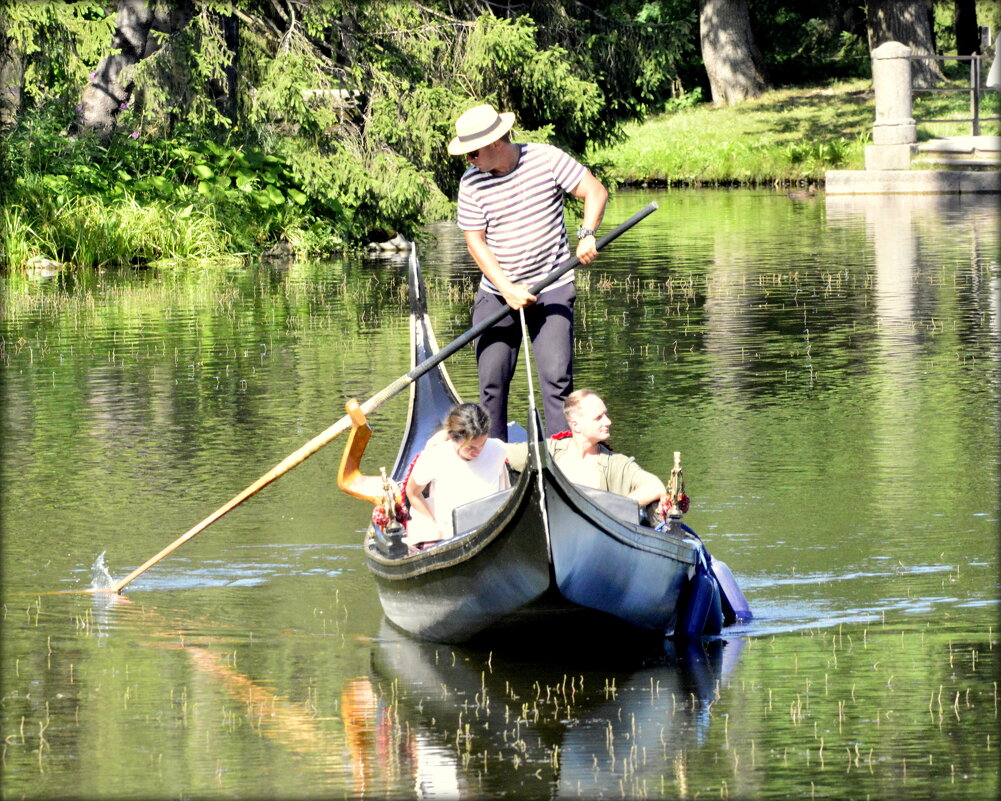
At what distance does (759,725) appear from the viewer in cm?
641

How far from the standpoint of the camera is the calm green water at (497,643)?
6.12 m

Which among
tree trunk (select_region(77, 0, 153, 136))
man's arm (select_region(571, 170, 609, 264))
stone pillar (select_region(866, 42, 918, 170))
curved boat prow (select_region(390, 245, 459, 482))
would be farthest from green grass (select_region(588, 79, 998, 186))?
man's arm (select_region(571, 170, 609, 264))

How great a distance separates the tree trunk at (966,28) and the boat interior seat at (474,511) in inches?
1680

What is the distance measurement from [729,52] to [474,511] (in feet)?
135

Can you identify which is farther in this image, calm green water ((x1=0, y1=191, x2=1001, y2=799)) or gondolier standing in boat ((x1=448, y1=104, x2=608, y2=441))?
gondolier standing in boat ((x1=448, y1=104, x2=608, y2=441))

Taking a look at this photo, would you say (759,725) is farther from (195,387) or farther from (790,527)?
(195,387)

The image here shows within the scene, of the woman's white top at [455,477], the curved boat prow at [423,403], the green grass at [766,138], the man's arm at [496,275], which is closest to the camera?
the woman's white top at [455,477]

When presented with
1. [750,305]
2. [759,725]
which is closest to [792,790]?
[759,725]

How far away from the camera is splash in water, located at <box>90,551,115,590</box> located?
861 centimetres

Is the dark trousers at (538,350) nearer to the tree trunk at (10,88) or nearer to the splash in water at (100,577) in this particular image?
the splash in water at (100,577)

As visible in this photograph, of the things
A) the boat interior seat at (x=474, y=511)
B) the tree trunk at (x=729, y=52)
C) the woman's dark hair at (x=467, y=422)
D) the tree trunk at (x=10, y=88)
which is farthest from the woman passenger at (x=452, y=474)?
the tree trunk at (x=729, y=52)

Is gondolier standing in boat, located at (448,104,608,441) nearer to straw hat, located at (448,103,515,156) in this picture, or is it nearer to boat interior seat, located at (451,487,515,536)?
straw hat, located at (448,103,515,156)

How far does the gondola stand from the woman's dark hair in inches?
14.1

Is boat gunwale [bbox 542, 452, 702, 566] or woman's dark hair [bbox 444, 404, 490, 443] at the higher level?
woman's dark hair [bbox 444, 404, 490, 443]
